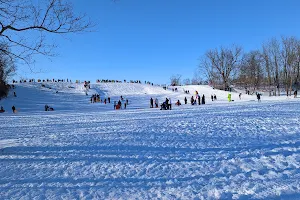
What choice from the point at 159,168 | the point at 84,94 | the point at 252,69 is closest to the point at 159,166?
the point at 159,168

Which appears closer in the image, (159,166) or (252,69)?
(159,166)

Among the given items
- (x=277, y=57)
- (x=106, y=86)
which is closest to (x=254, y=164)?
(x=277, y=57)

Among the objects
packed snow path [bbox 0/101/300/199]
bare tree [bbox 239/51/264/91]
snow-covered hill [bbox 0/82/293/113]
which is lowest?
packed snow path [bbox 0/101/300/199]

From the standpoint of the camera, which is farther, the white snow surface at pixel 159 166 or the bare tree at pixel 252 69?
the bare tree at pixel 252 69

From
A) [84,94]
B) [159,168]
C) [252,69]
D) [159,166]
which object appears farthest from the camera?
[252,69]

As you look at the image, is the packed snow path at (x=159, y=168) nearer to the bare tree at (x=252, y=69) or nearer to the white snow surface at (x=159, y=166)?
the white snow surface at (x=159, y=166)

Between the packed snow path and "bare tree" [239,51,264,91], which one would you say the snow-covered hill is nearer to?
"bare tree" [239,51,264,91]

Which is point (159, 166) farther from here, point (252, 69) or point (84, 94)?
point (252, 69)

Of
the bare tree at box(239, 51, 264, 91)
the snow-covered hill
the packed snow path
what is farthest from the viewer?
the bare tree at box(239, 51, 264, 91)

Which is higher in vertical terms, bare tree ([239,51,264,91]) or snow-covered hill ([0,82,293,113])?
bare tree ([239,51,264,91])

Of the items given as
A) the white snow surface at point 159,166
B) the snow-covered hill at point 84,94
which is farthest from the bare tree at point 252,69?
the white snow surface at point 159,166

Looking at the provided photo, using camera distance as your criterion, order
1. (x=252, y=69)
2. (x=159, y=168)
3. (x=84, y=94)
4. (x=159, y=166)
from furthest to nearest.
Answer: (x=252, y=69), (x=84, y=94), (x=159, y=166), (x=159, y=168)

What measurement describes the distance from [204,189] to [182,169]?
909 millimetres

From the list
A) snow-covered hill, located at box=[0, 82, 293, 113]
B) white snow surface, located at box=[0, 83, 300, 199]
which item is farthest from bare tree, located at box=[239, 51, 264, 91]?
white snow surface, located at box=[0, 83, 300, 199]
